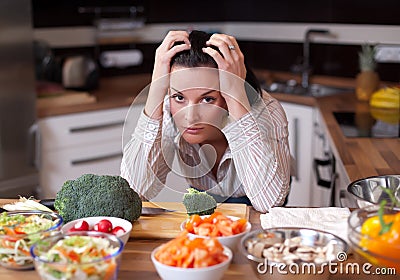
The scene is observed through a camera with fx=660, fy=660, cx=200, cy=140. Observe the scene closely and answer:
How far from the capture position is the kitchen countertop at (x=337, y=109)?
7.63ft

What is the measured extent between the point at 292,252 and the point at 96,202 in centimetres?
50

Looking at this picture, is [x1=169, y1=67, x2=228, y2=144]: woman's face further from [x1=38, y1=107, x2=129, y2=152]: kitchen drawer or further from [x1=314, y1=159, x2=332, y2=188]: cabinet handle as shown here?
[x1=38, y1=107, x2=129, y2=152]: kitchen drawer

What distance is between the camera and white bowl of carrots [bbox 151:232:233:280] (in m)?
1.22

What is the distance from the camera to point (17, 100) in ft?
10.8

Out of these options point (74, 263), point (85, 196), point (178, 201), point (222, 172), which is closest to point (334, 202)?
point (222, 172)

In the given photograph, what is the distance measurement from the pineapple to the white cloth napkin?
2.08m

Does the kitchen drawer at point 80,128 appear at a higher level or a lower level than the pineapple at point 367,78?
lower

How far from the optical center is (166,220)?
64.0 inches

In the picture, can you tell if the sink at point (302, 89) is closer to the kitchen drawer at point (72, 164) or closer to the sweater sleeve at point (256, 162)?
the kitchen drawer at point (72, 164)

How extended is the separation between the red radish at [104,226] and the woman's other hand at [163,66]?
443 millimetres

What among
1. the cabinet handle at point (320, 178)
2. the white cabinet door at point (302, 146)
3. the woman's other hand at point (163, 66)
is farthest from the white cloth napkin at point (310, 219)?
the white cabinet door at point (302, 146)

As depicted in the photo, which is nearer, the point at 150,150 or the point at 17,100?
the point at 150,150

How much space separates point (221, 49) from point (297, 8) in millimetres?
2710

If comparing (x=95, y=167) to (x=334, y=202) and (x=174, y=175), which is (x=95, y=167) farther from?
(x=174, y=175)
